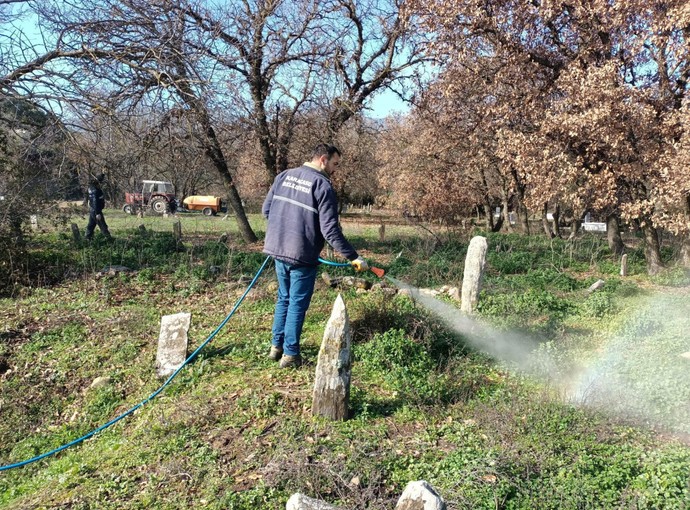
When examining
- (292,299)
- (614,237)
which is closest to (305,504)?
(292,299)

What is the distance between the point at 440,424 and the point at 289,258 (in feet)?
6.33

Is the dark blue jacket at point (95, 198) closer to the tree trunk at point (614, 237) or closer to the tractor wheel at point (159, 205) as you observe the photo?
the tree trunk at point (614, 237)

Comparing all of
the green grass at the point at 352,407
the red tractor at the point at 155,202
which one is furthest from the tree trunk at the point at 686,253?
the red tractor at the point at 155,202

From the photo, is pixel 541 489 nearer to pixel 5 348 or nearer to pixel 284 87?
pixel 5 348

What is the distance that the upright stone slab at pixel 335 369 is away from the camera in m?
4.02

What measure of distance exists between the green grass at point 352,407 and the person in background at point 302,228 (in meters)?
0.87

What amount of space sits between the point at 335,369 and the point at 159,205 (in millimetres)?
29816

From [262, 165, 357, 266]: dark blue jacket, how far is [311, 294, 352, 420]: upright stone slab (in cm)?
73

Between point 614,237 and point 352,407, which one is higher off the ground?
point 614,237

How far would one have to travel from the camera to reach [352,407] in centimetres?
434

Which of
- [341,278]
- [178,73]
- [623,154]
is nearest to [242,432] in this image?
[341,278]

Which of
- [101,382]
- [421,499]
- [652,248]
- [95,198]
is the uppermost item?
[95,198]

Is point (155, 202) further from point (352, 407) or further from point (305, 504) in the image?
point (305, 504)

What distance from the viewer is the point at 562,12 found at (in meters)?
10.9
